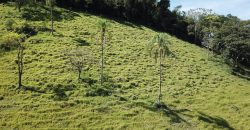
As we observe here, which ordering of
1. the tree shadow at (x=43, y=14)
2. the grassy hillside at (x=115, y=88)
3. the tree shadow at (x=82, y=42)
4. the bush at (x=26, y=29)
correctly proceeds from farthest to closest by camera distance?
the tree shadow at (x=43, y=14) < the tree shadow at (x=82, y=42) < the bush at (x=26, y=29) < the grassy hillside at (x=115, y=88)

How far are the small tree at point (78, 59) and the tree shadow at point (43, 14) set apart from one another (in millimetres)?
19746

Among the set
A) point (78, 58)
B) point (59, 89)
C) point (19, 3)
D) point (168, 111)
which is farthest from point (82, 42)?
point (168, 111)

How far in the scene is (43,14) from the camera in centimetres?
10550

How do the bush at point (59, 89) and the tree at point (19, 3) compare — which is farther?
the tree at point (19, 3)

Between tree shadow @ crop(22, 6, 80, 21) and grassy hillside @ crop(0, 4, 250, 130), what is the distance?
27cm

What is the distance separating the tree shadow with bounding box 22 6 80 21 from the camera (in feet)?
335

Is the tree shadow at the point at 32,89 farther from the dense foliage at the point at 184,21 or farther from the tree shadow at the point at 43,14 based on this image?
the dense foliage at the point at 184,21

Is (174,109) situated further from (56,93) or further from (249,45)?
(249,45)

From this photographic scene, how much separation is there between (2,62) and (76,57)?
48.1 feet

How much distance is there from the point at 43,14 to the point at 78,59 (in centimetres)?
2897

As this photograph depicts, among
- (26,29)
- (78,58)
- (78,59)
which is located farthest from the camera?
(26,29)

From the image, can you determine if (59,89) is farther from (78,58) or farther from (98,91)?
(78,58)

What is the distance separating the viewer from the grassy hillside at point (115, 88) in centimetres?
6806

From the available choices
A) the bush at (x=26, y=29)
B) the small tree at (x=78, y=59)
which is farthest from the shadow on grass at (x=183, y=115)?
the bush at (x=26, y=29)
